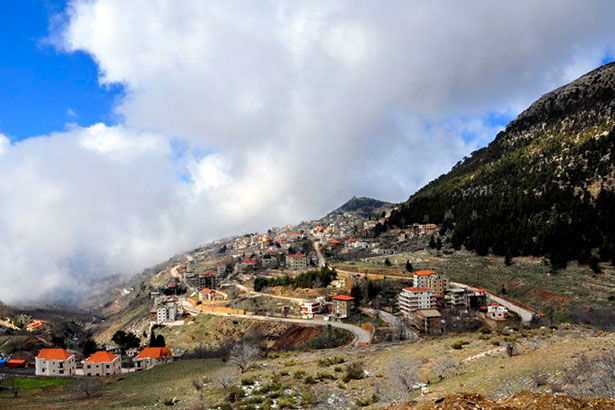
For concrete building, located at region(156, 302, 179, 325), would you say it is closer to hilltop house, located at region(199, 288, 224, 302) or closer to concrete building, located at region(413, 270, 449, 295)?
hilltop house, located at region(199, 288, 224, 302)

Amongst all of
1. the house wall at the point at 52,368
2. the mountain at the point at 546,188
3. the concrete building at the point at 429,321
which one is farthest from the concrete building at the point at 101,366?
the mountain at the point at 546,188

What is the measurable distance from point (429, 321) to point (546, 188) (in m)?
62.3

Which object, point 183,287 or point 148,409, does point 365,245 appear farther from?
point 148,409

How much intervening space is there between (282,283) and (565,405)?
78.5 metres

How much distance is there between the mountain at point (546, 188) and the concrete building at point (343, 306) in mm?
34491

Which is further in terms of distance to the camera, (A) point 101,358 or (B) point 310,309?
(B) point 310,309

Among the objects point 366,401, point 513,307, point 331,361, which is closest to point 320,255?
point 513,307

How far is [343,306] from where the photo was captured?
6512 centimetres

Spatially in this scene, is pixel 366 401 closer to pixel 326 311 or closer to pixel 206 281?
pixel 326 311

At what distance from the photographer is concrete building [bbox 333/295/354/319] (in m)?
64.6

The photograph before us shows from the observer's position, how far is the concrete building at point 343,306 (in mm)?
64562

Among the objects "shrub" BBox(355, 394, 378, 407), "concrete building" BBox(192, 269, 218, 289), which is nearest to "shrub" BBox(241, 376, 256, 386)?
"shrub" BBox(355, 394, 378, 407)

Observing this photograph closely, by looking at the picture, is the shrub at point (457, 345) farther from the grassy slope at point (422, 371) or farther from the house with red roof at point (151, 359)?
the house with red roof at point (151, 359)

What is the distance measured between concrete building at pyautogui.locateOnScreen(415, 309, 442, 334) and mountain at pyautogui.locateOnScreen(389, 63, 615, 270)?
28.7 m
